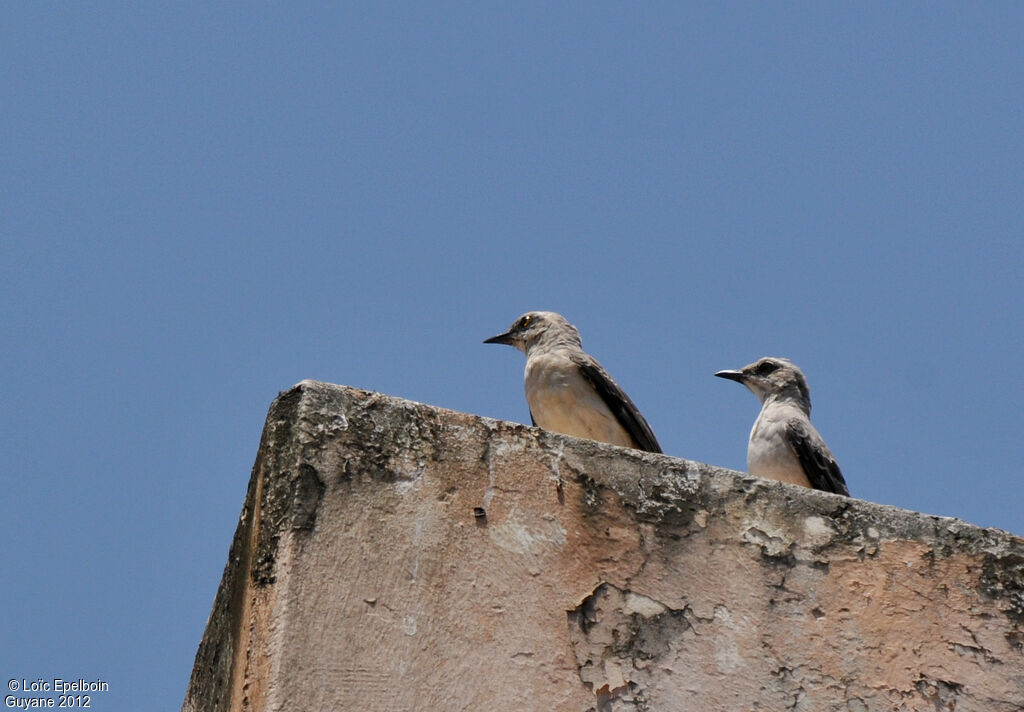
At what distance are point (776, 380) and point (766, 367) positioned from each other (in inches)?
5.4

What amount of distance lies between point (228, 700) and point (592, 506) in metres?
1.29

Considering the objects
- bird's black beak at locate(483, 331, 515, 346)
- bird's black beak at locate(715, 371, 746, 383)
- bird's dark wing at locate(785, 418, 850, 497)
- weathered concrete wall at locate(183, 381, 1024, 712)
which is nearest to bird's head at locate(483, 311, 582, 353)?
bird's black beak at locate(483, 331, 515, 346)

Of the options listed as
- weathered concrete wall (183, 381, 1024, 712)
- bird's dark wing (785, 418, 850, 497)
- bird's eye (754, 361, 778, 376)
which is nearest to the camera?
weathered concrete wall (183, 381, 1024, 712)

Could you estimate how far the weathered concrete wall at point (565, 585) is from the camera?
406 centimetres

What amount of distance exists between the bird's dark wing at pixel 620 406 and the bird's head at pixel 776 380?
932 millimetres

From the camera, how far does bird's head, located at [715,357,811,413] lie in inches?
384

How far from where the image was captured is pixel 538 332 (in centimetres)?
1012

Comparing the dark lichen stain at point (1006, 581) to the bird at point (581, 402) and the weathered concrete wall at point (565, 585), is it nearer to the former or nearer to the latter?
the weathered concrete wall at point (565, 585)

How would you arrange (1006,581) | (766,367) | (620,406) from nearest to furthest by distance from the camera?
1. (1006,581)
2. (620,406)
3. (766,367)

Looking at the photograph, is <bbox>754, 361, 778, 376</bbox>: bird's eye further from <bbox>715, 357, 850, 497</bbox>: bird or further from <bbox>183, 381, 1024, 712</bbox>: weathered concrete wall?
<bbox>183, 381, 1024, 712</bbox>: weathered concrete wall

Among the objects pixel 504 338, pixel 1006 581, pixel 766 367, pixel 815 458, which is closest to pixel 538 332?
pixel 504 338

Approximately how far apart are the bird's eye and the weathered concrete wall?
5.17 meters

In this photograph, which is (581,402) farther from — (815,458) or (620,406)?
(815,458)

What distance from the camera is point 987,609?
15.1ft
